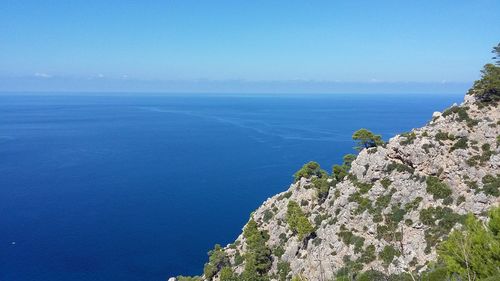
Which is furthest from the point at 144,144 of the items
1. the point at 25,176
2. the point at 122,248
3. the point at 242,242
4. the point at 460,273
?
the point at 460,273

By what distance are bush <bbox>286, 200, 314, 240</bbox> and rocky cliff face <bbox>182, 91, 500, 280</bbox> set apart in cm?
102

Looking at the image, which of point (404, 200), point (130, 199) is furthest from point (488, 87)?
point (130, 199)

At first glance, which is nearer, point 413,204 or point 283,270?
point 413,204

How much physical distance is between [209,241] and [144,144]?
4450 inches

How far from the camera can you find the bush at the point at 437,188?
1470 inches

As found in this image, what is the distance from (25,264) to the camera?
71812 millimetres

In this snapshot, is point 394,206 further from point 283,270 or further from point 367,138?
point 283,270

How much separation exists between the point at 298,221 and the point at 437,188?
50.8ft

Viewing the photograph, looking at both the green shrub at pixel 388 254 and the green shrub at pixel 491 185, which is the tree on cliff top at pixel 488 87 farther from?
the green shrub at pixel 388 254

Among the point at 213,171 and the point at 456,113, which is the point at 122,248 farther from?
the point at 456,113

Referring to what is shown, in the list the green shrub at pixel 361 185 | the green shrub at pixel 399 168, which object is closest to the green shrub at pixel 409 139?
the green shrub at pixel 399 168

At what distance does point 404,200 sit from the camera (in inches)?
1554

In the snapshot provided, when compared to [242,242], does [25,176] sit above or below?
below

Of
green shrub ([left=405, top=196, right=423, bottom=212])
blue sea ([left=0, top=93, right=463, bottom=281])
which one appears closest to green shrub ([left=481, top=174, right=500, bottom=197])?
green shrub ([left=405, top=196, right=423, bottom=212])
